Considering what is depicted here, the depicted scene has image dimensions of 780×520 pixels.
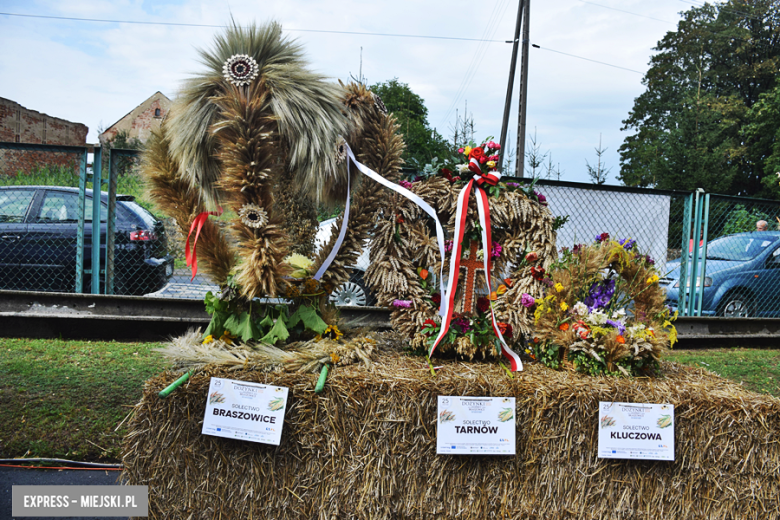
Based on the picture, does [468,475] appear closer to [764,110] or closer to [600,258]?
[600,258]

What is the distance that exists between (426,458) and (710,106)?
88.1ft

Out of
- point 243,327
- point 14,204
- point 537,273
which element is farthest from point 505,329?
point 14,204

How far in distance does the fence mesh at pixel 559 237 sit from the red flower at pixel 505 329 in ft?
7.06

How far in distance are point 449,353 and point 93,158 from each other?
3761 mm

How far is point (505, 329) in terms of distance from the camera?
7.66 ft

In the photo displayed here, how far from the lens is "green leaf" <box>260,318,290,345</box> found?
86.8 inches

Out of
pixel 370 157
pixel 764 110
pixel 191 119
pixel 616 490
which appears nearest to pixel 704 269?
pixel 616 490

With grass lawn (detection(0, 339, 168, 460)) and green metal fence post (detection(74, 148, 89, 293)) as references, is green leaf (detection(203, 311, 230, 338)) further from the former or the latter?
green metal fence post (detection(74, 148, 89, 293))

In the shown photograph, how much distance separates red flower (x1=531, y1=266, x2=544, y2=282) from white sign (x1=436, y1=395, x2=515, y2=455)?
629 mm

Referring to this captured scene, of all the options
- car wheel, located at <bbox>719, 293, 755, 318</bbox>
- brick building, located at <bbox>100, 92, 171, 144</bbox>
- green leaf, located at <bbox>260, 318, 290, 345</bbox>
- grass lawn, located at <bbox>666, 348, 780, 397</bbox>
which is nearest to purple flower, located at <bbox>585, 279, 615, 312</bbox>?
green leaf, located at <bbox>260, 318, 290, 345</bbox>

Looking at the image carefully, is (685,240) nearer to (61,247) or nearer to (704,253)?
(704,253)

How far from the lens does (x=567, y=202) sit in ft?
16.7

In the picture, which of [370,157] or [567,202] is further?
[567,202]

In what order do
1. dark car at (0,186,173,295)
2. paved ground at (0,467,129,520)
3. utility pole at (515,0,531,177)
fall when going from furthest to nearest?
1. utility pole at (515,0,531,177)
2. dark car at (0,186,173,295)
3. paved ground at (0,467,129,520)
